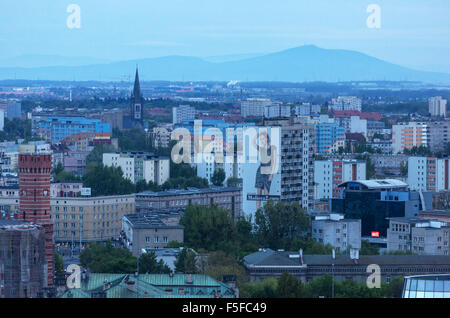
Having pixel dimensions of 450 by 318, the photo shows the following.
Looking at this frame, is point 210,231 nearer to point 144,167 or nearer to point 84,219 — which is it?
point 84,219

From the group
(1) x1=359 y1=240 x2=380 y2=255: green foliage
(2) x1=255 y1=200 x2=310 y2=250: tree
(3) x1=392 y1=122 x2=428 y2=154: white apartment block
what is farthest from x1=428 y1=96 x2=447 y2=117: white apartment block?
(1) x1=359 y1=240 x2=380 y2=255: green foliage

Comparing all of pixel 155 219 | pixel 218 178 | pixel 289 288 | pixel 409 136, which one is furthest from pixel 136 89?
pixel 289 288

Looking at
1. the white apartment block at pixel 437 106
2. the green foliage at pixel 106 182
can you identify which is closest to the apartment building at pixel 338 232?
the green foliage at pixel 106 182

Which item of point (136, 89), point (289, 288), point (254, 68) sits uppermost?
point (254, 68)

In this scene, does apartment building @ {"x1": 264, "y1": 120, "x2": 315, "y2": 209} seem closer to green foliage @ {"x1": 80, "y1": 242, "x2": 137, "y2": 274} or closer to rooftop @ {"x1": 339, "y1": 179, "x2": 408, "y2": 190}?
rooftop @ {"x1": 339, "y1": 179, "x2": 408, "y2": 190}
